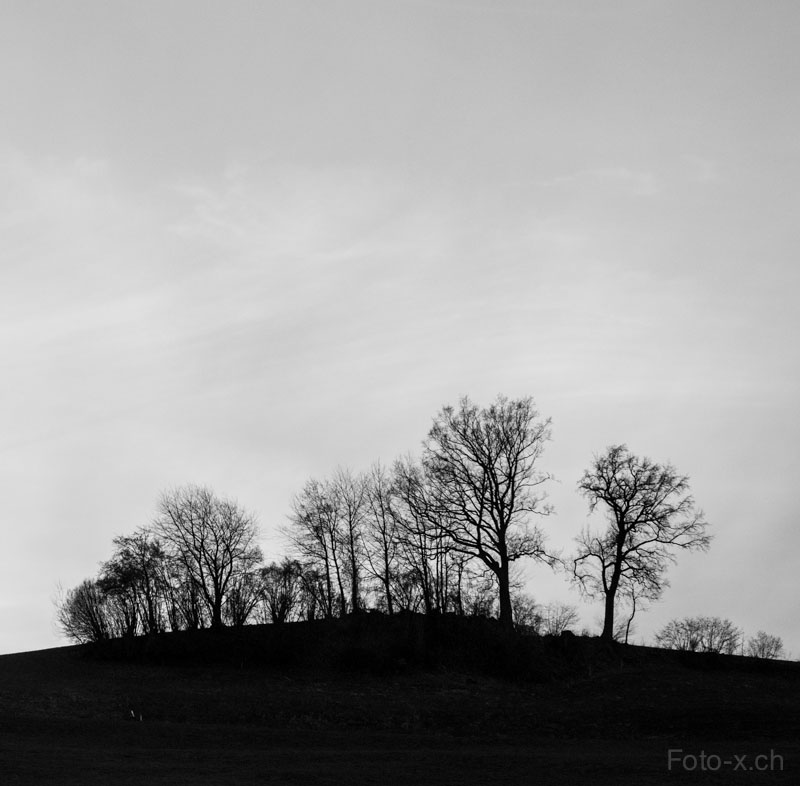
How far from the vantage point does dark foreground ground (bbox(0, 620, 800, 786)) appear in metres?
23.6

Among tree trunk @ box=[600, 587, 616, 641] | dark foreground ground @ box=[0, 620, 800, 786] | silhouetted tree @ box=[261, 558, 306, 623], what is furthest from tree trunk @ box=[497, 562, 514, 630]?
silhouetted tree @ box=[261, 558, 306, 623]

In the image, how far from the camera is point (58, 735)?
28219mm

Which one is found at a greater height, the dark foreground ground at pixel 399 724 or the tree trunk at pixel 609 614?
the tree trunk at pixel 609 614

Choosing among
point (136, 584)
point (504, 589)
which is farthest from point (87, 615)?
point (504, 589)

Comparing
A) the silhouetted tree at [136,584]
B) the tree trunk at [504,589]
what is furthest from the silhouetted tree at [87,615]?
the tree trunk at [504,589]

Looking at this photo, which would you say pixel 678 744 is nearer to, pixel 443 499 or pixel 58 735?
pixel 58 735

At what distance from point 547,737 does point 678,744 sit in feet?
14.5

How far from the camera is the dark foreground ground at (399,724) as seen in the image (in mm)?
23562

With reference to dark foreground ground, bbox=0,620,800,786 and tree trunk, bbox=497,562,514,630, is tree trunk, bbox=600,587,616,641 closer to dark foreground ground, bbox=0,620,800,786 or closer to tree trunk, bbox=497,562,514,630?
dark foreground ground, bbox=0,620,800,786

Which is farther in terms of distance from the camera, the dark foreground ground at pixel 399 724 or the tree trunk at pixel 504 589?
the tree trunk at pixel 504 589

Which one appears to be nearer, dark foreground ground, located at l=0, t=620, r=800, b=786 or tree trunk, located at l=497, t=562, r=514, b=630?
dark foreground ground, located at l=0, t=620, r=800, b=786

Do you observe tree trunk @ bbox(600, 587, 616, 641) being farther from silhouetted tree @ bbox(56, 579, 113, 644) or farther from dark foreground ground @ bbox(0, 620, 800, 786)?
silhouetted tree @ bbox(56, 579, 113, 644)

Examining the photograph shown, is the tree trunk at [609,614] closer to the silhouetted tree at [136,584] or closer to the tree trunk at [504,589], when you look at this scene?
the tree trunk at [504,589]

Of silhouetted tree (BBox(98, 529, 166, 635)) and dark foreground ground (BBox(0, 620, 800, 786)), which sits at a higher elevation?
silhouetted tree (BBox(98, 529, 166, 635))
